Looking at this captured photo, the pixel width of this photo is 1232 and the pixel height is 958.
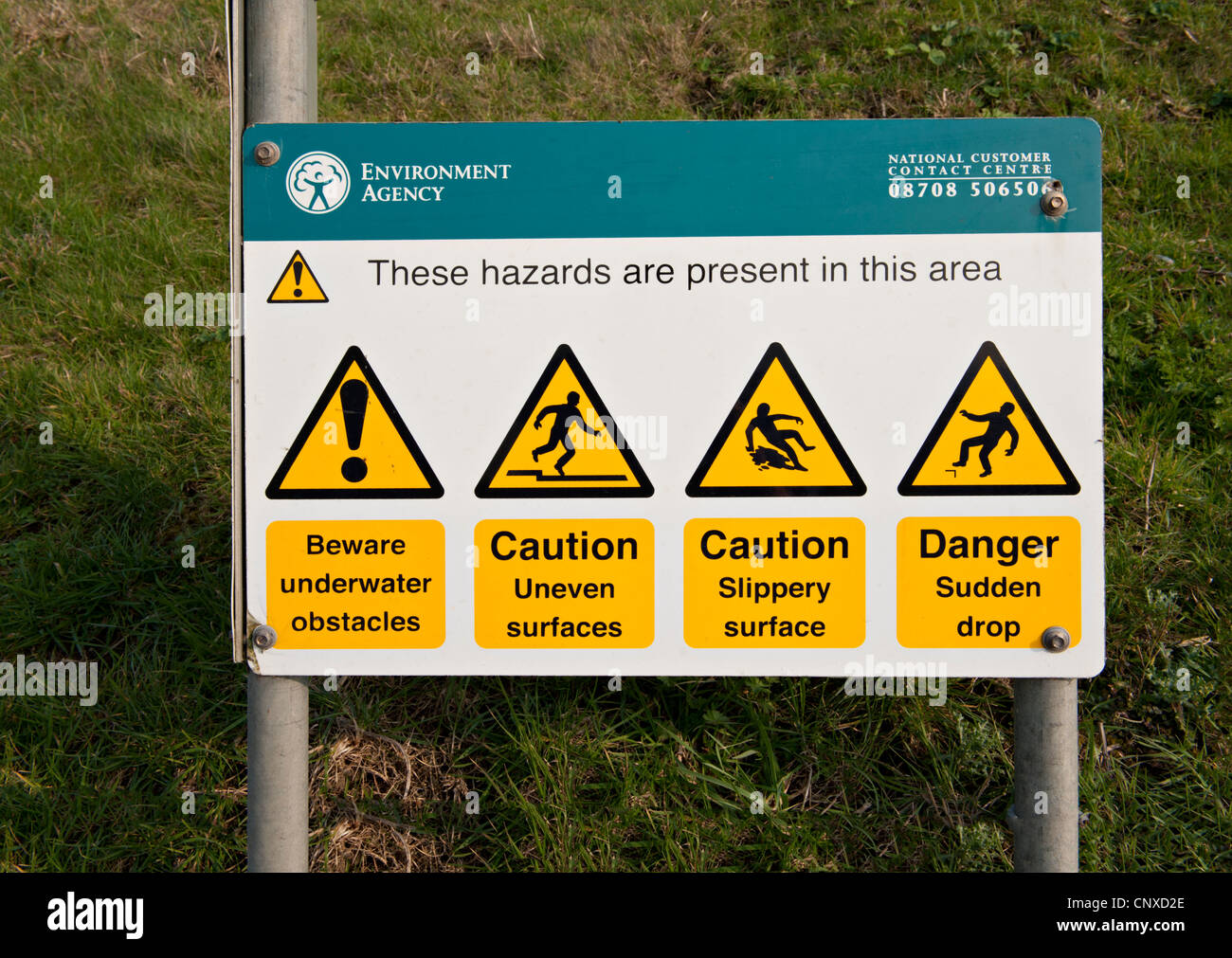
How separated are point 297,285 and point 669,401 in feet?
2.82

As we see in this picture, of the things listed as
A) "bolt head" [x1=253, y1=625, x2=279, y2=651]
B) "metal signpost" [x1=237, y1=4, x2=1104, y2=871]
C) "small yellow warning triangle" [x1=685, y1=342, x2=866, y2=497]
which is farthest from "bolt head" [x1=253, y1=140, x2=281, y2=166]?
"small yellow warning triangle" [x1=685, y1=342, x2=866, y2=497]

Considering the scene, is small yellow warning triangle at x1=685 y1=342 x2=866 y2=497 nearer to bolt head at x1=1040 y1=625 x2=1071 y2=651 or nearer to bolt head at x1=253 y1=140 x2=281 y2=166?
bolt head at x1=1040 y1=625 x2=1071 y2=651

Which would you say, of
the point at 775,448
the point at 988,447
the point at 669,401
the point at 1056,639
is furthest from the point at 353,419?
the point at 1056,639

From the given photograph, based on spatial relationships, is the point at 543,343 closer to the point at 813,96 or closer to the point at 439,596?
the point at 439,596

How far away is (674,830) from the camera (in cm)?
237

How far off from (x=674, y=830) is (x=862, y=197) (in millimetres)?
1736

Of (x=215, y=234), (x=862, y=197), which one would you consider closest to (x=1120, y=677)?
(x=862, y=197)

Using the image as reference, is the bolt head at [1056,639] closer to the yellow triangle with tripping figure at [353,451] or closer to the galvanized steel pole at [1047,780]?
the galvanized steel pole at [1047,780]

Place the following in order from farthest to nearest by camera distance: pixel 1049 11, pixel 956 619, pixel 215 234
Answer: pixel 1049 11 < pixel 215 234 < pixel 956 619

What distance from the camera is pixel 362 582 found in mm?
1859

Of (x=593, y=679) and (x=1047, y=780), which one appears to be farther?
(x=593, y=679)

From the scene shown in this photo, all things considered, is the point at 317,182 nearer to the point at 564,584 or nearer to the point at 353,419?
the point at 353,419

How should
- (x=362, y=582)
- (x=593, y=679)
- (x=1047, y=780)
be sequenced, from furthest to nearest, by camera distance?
(x=593, y=679) < (x=362, y=582) < (x=1047, y=780)

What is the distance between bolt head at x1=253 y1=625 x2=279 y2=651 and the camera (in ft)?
6.02
